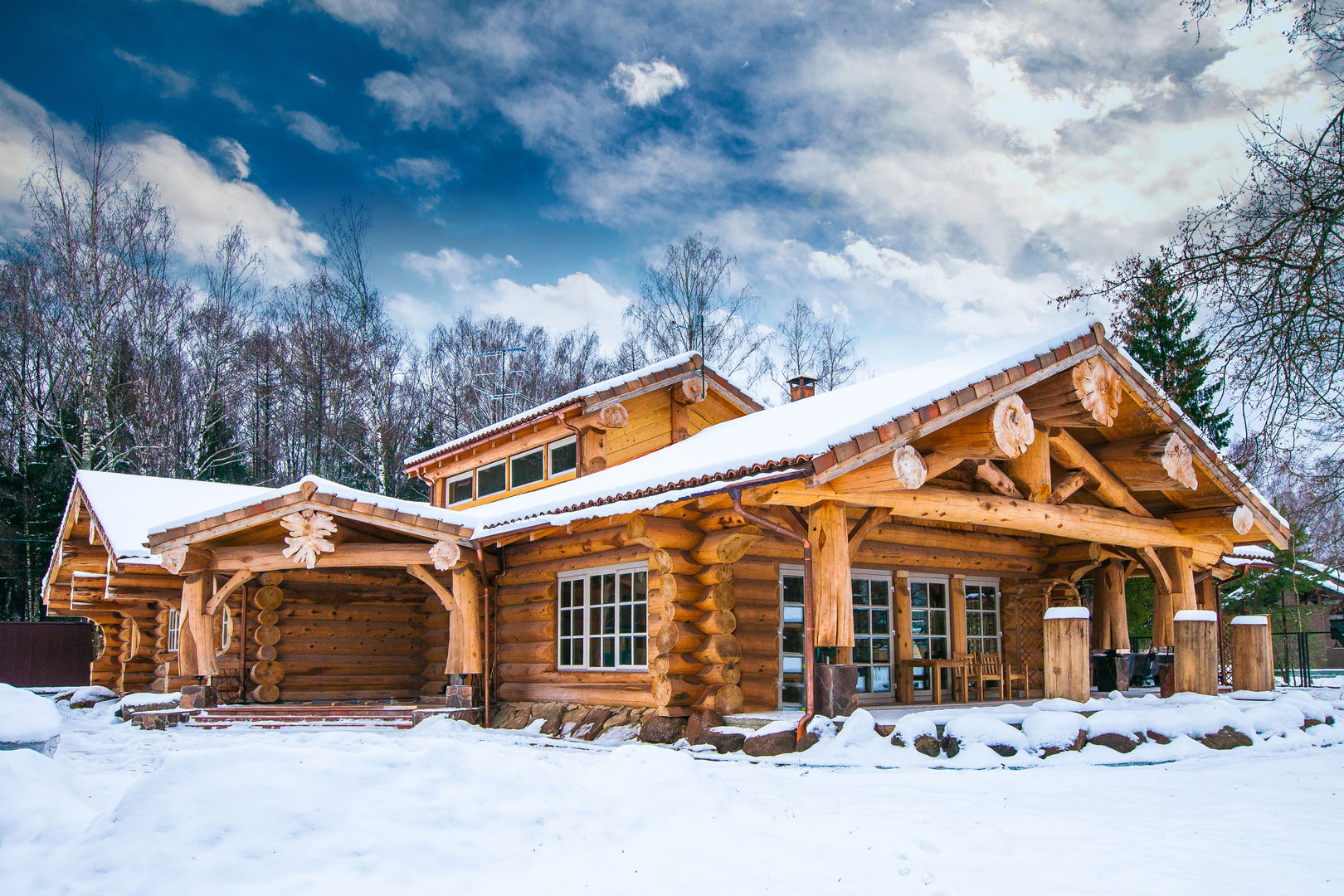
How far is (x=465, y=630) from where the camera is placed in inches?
527

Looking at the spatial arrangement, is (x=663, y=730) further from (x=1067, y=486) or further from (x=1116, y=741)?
(x=1067, y=486)

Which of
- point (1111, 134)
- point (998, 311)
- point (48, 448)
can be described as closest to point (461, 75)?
point (48, 448)

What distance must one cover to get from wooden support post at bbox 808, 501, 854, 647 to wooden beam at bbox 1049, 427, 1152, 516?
3751 millimetres

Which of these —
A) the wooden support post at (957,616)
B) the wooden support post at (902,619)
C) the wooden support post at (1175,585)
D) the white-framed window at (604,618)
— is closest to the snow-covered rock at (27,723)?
the white-framed window at (604,618)

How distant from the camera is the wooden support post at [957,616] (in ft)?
46.1

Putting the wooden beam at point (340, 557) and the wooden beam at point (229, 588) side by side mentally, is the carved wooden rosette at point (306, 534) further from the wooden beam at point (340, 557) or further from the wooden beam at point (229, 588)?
the wooden beam at point (229, 588)

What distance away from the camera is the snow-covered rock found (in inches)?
Result: 208

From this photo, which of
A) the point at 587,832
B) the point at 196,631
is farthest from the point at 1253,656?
the point at 196,631

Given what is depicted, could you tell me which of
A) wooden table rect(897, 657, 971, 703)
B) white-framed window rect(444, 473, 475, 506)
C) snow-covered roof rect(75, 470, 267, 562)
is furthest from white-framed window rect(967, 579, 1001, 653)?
snow-covered roof rect(75, 470, 267, 562)

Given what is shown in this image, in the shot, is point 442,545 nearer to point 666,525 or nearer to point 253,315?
point 666,525

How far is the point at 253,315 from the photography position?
31641 millimetres

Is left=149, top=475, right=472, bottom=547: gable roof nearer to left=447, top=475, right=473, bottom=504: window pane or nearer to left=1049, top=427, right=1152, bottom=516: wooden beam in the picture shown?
left=447, top=475, right=473, bottom=504: window pane

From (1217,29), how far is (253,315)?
30991 millimetres

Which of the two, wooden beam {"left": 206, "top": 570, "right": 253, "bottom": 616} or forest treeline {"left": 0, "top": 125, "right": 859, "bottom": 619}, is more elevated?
forest treeline {"left": 0, "top": 125, "right": 859, "bottom": 619}
